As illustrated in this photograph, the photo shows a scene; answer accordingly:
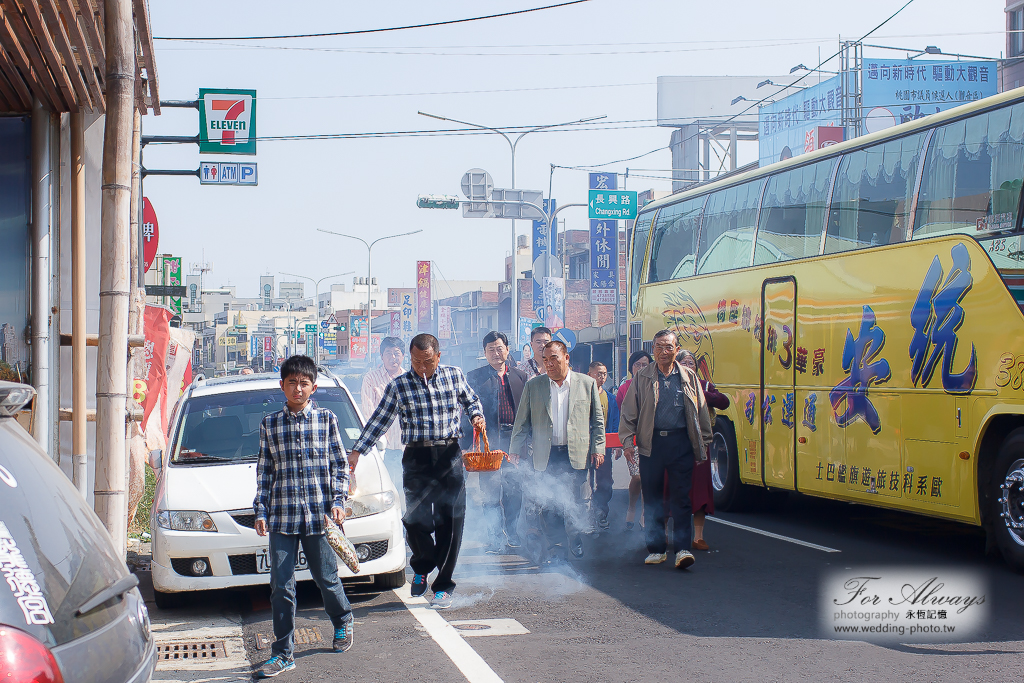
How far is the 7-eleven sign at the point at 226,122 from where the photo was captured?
43.8 feet

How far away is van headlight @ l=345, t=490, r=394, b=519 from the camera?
6.86m

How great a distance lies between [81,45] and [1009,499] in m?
7.59

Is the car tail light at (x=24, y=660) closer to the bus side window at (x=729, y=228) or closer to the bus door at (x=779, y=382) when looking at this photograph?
the bus door at (x=779, y=382)

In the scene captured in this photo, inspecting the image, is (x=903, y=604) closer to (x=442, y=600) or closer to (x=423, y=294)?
(x=442, y=600)

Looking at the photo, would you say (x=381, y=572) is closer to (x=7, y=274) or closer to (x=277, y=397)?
(x=277, y=397)

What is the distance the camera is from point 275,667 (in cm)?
519

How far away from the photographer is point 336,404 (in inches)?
325

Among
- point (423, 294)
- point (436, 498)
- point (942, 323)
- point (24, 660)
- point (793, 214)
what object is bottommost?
point (436, 498)

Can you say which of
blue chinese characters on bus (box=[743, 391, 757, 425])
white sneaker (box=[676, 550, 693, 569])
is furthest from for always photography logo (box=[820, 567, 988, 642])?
blue chinese characters on bus (box=[743, 391, 757, 425])

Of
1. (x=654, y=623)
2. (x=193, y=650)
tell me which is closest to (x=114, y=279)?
(x=193, y=650)

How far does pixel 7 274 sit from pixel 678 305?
7987mm

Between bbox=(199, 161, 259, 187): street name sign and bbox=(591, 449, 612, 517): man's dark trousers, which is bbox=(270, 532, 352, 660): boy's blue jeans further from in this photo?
bbox=(199, 161, 259, 187): street name sign

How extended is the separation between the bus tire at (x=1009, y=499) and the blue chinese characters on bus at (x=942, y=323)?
590 mm

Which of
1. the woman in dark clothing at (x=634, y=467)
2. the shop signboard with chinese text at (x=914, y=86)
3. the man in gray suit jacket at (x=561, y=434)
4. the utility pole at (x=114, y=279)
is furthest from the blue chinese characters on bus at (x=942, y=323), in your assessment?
the shop signboard with chinese text at (x=914, y=86)
